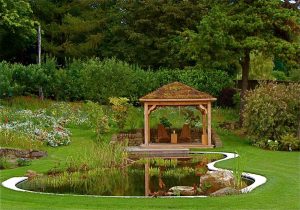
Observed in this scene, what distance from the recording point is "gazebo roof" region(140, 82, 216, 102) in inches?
875

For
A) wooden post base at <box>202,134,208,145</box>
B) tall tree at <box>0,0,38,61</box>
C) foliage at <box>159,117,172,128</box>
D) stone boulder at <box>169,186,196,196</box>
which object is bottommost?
stone boulder at <box>169,186,196,196</box>

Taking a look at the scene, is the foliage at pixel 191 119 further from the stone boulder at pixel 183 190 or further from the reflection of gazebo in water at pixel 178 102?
the stone boulder at pixel 183 190

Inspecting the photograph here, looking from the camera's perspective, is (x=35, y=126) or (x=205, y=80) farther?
(x=205, y=80)

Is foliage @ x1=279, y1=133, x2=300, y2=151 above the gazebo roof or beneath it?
beneath

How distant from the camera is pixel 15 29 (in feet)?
123

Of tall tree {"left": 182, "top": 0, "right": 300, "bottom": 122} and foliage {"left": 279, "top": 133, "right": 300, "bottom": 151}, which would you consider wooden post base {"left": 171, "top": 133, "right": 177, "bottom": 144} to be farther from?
foliage {"left": 279, "top": 133, "right": 300, "bottom": 151}

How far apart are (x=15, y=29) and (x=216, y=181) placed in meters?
27.2

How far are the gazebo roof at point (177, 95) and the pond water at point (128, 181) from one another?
509 centimetres

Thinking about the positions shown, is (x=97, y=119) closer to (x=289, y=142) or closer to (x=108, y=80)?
(x=108, y=80)

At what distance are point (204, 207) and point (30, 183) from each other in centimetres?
511

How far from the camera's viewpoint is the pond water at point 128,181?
42.6 feet

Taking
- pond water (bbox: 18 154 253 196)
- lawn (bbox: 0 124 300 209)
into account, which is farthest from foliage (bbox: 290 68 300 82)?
lawn (bbox: 0 124 300 209)

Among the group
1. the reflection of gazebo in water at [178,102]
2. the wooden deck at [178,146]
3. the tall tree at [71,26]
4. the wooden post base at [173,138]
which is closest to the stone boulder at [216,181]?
the wooden deck at [178,146]

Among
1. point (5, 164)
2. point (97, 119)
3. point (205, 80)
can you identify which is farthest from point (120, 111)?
point (205, 80)
